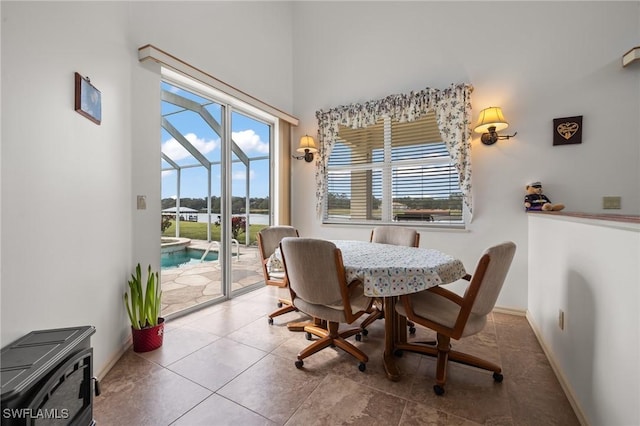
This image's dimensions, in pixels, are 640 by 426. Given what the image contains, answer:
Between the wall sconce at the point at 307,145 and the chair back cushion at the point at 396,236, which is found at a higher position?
the wall sconce at the point at 307,145

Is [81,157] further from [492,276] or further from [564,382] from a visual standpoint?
[564,382]

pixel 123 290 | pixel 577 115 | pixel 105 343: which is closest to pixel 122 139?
pixel 123 290

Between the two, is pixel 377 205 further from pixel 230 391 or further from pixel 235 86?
pixel 230 391

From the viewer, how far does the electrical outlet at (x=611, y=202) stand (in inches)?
98.1

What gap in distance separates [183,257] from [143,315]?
1.22 metres

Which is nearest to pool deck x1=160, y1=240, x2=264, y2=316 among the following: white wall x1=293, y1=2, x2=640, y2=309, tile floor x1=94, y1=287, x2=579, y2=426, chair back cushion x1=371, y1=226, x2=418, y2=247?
tile floor x1=94, y1=287, x2=579, y2=426

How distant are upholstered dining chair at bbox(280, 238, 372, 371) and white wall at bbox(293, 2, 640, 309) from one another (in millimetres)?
1922

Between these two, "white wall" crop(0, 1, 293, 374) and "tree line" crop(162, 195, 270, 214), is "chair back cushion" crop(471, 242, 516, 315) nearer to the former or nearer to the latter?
"white wall" crop(0, 1, 293, 374)

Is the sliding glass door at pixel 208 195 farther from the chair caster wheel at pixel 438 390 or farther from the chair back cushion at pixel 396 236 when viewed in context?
the chair caster wheel at pixel 438 390

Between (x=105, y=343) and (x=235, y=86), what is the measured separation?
2849 millimetres

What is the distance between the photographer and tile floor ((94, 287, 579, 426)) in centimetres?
145

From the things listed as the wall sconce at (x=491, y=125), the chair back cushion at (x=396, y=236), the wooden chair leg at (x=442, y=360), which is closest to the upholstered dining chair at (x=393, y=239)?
the chair back cushion at (x=396, y=236)

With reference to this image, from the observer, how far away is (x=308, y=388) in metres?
1.68

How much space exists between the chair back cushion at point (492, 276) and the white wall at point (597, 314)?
14.3 inches
